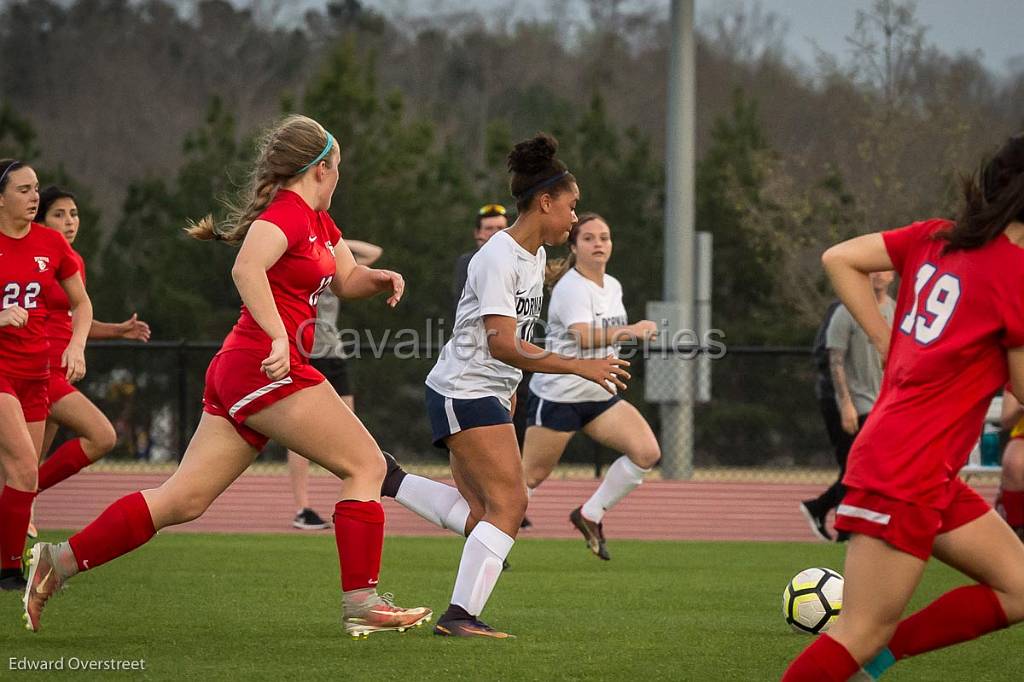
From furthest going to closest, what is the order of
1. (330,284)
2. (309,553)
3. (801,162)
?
(801,162) → (309,553) → (330,284)

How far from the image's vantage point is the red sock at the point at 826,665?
3650 mm

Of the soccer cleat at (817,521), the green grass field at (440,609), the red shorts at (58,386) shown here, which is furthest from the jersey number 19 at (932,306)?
the soccer cleat at (817,521)

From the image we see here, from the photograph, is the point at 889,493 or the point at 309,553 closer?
the point at 889,493

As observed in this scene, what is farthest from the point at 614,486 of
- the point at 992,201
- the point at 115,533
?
the point at 992,201

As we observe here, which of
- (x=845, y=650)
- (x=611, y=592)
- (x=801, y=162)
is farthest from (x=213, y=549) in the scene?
(x=801, y=162)

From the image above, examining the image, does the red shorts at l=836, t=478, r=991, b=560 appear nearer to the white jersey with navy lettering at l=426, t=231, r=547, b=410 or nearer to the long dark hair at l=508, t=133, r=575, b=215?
the white jersey with navy lettering at l=426, t=231, r=547, b=410

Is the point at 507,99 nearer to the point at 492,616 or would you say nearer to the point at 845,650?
the point at 492,616

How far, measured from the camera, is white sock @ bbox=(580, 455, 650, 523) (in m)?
8.88

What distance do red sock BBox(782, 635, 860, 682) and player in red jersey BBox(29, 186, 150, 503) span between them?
498cm

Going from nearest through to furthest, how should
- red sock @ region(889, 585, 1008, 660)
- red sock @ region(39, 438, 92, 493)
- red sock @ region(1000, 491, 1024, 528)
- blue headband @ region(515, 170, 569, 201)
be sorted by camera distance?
red sock @ region(889, 585, 1008, 660) → blue headband @ region(515, 170, 569, 201) → red sock @ region(39, 438, 92, 493) → red sock @ region(1000, 491, 1024, 528)

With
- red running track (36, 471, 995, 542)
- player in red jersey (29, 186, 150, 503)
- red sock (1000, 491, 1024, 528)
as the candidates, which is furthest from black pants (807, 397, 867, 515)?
player in red jersey (29, 186, 150, 503)

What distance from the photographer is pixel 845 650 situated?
3660 millimetres

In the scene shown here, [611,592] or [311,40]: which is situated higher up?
[311,40]

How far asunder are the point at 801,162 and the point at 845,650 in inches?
759
